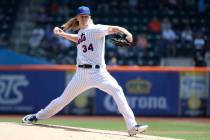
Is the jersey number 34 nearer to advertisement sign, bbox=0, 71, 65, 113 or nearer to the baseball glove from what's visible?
the baseball glove

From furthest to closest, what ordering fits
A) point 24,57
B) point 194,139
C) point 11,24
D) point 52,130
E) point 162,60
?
point 11,24, point 162,60, point 24,57, point 194,139, point 52,130

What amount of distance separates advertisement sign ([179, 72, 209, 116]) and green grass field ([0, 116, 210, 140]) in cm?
117

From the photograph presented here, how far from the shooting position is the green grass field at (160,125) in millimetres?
13708

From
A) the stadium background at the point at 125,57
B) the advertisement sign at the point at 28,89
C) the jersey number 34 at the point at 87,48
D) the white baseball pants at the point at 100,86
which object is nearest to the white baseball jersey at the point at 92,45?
the jersey number 34 at the point at 87,48

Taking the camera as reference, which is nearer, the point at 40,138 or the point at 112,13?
the point at 40,138

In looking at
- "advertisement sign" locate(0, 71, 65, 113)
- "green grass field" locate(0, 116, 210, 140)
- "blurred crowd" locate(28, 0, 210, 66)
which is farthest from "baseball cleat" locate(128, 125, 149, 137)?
"blurred crowd" locate(28, 0, 210, 66)

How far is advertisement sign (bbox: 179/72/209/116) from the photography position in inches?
763

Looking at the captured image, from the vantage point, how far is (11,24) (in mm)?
25328

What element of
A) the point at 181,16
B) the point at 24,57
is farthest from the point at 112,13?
the point at 24,57

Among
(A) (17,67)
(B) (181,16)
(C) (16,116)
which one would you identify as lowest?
(C) (16,116)

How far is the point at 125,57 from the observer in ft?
77.4

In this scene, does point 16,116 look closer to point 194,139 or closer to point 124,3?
point 194,139

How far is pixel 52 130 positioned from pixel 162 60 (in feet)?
43.8

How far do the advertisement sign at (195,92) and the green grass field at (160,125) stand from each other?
117cm
